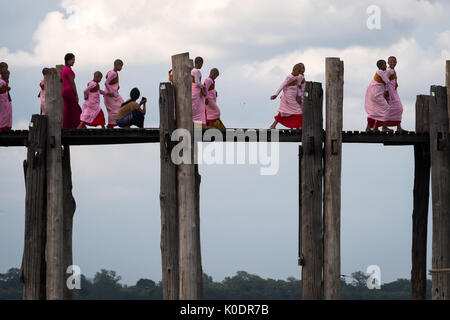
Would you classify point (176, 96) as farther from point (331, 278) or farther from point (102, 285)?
point (102, 285)

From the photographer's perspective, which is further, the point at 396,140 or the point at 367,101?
the point at 367,101

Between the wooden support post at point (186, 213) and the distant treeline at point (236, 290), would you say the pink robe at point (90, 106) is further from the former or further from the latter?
the distant treeline at point (236, 290)

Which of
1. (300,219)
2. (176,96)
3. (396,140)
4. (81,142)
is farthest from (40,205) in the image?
(396,140)

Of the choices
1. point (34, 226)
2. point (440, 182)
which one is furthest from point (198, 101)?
point (440, 182)

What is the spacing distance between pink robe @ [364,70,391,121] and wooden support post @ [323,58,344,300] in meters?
2.12

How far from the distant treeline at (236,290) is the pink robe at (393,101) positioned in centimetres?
1623

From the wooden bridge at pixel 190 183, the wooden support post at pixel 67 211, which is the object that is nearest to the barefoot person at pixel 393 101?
the wooden bridge at pixel 190 183

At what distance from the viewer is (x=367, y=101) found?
19.0 meters

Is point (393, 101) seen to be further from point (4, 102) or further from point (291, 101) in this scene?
point (4, 102)

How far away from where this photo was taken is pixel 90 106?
61.8ft

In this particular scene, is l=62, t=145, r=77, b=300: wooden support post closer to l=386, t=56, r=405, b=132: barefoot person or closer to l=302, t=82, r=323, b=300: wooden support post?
l=302, t=82, r=323, b=300: wooden support post

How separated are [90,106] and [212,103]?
1.90m

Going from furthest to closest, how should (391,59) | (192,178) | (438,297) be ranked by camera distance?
(391,59) → (438,297) → (192,178)

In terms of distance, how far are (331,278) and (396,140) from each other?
235 cm
